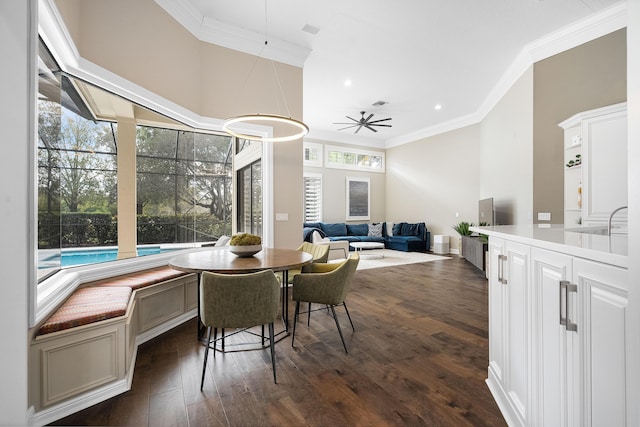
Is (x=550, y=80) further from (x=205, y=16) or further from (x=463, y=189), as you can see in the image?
(x=205, y=16)

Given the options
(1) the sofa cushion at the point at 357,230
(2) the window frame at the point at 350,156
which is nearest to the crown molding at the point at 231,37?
(2) the window frame at the point at 350,156

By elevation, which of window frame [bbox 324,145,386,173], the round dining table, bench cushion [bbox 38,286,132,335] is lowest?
bench cushion [bbox 38,286,132,335]

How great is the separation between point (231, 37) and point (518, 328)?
14.6 feet

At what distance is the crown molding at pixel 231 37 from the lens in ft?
10.9

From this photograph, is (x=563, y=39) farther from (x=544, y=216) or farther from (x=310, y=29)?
(x=310, y=29)

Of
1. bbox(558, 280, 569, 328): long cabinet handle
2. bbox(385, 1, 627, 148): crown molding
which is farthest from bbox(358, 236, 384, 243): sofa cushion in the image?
bbox(558, 280, 569, 328): long cabinet handle

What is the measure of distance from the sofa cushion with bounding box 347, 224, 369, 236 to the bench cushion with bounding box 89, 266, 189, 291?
6505 millimetres

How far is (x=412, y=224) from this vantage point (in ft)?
29.1

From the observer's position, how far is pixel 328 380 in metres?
2.02

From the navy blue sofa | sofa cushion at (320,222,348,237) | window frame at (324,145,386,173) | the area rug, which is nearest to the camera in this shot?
the area rug

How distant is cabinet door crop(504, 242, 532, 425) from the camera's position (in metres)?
1.39

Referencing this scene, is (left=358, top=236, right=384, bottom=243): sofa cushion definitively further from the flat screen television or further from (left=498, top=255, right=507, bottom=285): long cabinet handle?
(left=498, top=255, right=507, bottom=285): long cabinet handle

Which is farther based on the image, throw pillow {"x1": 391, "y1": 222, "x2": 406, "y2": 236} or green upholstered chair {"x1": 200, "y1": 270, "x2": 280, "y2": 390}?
throw pillow {"x1": 391, "y1": 222, "x2": 406, "y2": 236}

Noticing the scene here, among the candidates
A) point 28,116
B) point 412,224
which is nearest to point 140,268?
point 28,116
